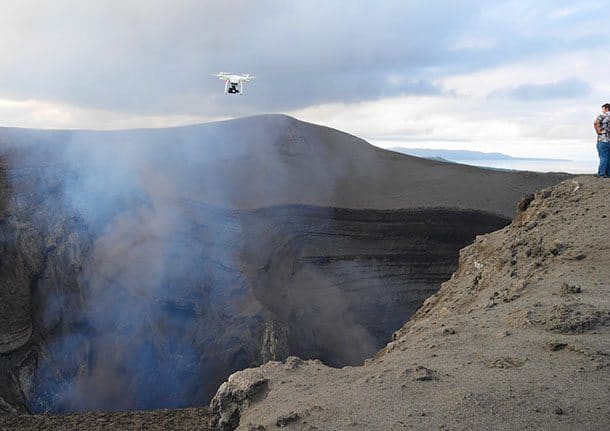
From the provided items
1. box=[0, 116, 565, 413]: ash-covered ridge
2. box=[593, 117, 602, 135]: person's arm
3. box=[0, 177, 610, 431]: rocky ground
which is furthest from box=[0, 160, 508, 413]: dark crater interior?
box=[593, 117, 602, 135]: person's arm

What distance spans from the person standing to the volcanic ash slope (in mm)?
2541

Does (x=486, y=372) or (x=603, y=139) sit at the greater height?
(x=603, y=139)

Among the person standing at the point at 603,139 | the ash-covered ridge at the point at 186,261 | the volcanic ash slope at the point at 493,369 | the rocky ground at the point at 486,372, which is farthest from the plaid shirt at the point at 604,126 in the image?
the ash-covered ridge at the point at 186,261

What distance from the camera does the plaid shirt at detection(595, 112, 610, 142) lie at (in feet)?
28.1

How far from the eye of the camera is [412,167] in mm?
13938

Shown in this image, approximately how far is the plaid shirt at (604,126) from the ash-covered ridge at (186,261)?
399 cm

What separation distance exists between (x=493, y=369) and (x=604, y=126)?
6120 millimetres

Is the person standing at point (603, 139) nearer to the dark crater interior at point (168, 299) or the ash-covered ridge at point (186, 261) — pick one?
the ash-covered ridge at point (186, 261)

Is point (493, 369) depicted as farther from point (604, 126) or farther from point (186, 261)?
point (186, 261)

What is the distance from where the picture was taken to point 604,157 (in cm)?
872

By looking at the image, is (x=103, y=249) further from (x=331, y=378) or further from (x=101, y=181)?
(x=331, y=378)

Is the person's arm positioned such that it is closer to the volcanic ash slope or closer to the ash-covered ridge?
the volcanic ash slope

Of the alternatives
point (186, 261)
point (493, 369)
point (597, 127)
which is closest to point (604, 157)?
point (597, 127)

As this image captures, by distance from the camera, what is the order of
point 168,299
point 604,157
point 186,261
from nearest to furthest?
point 604,157
point 168,299
point 186,261
